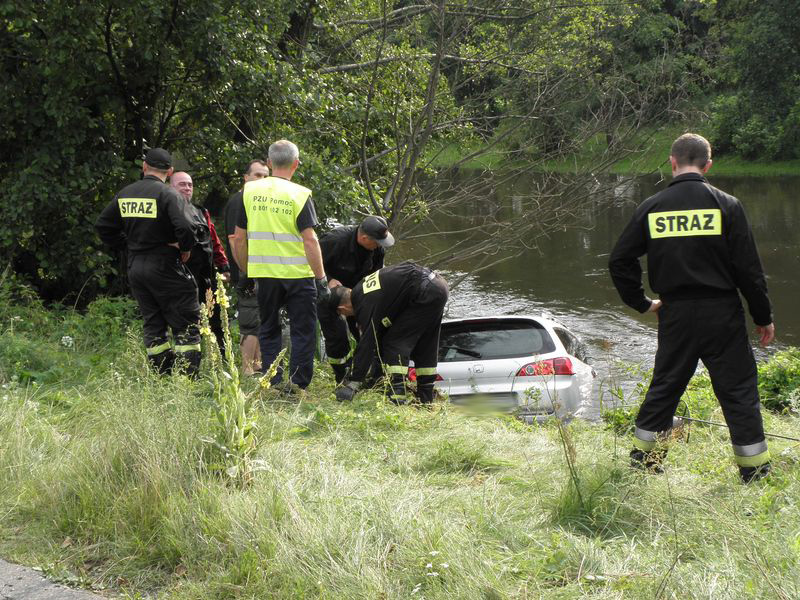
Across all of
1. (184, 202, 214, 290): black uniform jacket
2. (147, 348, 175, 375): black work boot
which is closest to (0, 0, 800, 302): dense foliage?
(184, 202, 214, 290): black uniform jacket

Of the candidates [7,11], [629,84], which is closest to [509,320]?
[629,84]

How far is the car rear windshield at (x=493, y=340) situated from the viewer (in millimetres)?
8555

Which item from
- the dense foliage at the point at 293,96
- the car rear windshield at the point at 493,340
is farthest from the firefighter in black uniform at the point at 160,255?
the dense foliage at the point at 293,96

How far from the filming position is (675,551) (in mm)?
3303

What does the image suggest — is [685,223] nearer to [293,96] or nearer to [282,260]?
[282,260]

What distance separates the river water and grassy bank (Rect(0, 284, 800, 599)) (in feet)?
18.3

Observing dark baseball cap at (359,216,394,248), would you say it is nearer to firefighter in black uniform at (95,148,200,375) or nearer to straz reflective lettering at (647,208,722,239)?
firefighter in black uniform at (95,148,200,375)

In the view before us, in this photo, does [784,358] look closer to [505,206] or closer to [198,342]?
[505,206]

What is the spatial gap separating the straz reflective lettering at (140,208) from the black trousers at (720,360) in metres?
4.09

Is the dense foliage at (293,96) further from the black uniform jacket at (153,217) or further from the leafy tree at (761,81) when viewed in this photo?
the leafy tree at (761,81)

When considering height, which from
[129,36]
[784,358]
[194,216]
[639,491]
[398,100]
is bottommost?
[784,358]

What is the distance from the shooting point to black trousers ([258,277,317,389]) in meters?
6.82

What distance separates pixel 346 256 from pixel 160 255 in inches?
61.8

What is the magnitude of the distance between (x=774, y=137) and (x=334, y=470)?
131 feet
